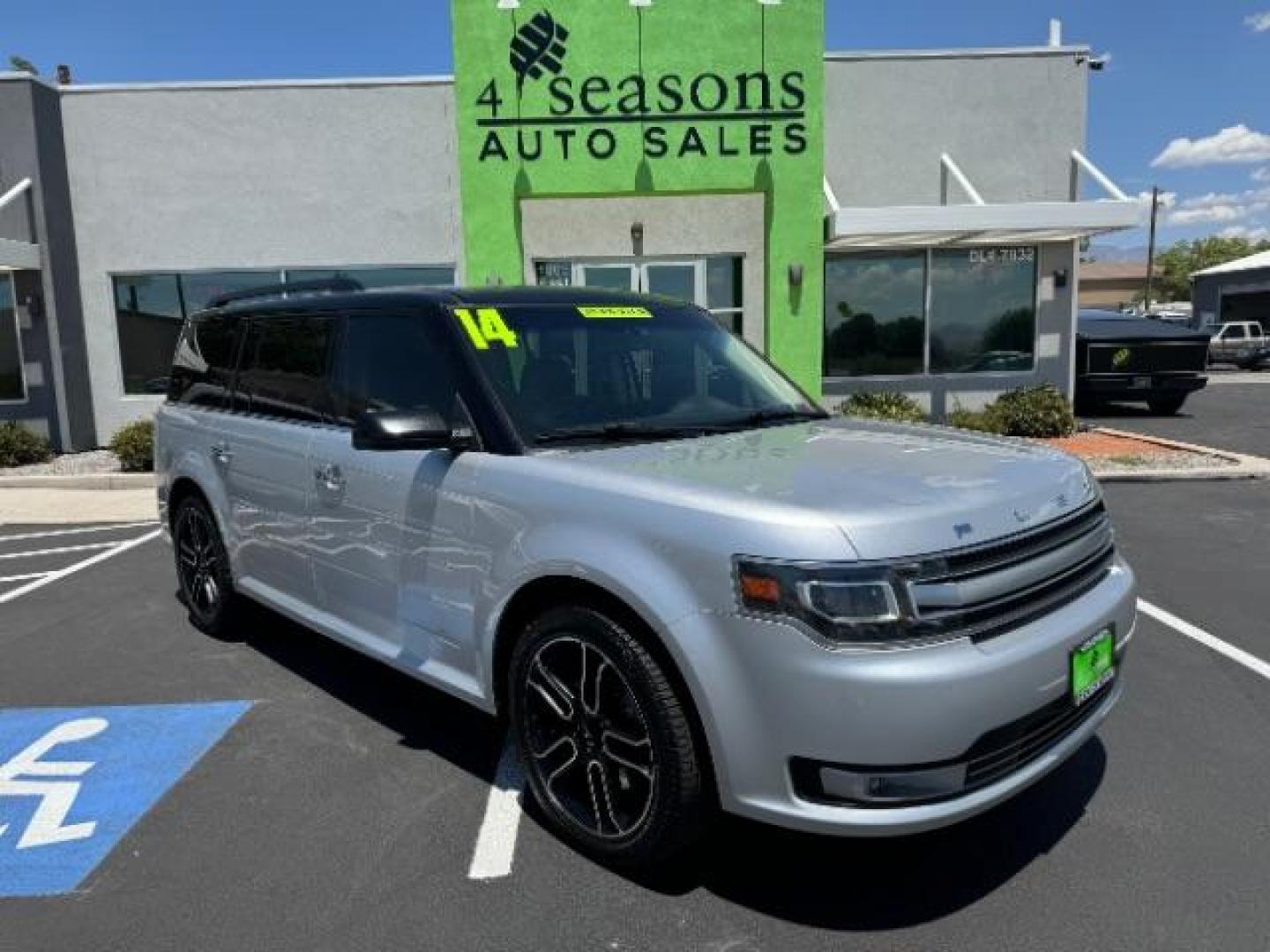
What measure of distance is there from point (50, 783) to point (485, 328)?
2497 mm

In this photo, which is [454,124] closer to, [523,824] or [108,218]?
[108,218]

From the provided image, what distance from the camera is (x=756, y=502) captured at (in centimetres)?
253

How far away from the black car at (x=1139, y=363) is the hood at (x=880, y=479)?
14.4 meters

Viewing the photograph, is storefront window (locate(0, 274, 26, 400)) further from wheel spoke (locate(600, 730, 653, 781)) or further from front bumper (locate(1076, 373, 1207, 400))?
front bumper (locate(1076, 373, 1207, 400))

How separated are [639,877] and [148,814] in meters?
1.88

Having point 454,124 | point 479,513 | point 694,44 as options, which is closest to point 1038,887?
point 479,513

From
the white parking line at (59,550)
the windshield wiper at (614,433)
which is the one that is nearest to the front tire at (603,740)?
the windshield wiper at (614,433)

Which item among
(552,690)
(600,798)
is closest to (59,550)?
(552,690)

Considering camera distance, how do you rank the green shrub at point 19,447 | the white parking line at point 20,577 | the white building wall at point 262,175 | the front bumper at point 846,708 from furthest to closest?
the white building wall at point 262,175, the green shrub at point 19,447, the white parking line at point 20,577, the front bumper at point 846,708

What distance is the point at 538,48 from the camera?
11.5 metres

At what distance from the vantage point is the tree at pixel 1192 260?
287 ft

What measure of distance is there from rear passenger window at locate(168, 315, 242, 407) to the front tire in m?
2.84

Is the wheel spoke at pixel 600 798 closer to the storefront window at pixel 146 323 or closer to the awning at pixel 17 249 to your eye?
the awning at pixel 17 249

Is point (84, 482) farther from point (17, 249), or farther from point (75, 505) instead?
point (17, 249)
